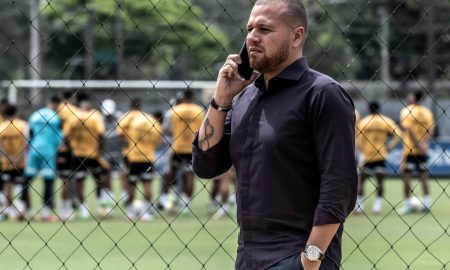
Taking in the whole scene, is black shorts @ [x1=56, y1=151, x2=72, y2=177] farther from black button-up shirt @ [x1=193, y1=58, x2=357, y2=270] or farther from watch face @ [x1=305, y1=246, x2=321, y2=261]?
watch face @ [x1=305, y1=246, x2=321, y2=261]

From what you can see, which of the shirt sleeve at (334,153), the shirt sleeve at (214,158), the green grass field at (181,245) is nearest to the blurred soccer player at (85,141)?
the green grass field at (181,245)

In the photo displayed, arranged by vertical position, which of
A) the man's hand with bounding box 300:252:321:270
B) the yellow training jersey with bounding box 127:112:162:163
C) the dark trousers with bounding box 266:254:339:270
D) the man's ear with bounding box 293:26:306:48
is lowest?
the yellow training jersey with bounding box 127:112:162:163

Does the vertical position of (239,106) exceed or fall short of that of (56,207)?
it exceeds it

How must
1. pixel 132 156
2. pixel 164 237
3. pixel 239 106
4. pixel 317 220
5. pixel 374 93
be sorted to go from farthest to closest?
pixel 374 93 → pixel 132 156 → pixel 164 237 → pixel 239 106 → pixel 317 220

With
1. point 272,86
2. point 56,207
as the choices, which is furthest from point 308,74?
point 56,207

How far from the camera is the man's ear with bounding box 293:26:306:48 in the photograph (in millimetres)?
3967

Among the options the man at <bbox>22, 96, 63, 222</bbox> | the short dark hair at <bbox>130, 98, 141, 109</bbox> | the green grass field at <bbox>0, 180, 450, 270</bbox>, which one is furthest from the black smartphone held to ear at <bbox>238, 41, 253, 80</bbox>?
the man at <bbox>22, 96, 63, 222</bbox>

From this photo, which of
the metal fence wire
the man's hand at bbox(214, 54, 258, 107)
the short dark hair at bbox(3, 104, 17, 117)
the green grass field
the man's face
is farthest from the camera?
the short dark hair at bbox(3, 104, 17, 117)

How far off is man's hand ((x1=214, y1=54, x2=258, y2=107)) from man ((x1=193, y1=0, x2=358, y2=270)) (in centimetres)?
11

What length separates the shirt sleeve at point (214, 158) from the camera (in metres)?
4.22

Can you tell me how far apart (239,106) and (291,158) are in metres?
0.40

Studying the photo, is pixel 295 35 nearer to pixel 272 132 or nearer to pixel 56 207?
pixel 272 132

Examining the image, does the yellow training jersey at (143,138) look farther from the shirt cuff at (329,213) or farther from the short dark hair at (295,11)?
the shirt cuff at (329,213)

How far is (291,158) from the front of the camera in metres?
3.88
